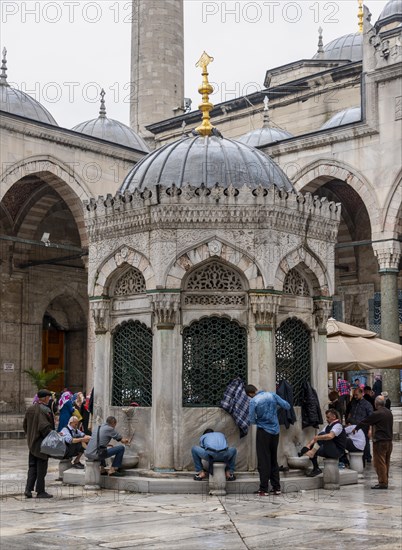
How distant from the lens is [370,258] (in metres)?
22.7

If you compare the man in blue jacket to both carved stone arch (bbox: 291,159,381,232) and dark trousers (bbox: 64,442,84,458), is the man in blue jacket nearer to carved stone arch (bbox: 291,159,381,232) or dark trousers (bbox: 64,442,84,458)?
dark trousers (bbox: 64,442,84,458)

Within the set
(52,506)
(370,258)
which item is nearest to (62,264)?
(370,258)

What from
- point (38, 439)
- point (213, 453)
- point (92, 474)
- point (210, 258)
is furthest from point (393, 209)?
point (38, 439)

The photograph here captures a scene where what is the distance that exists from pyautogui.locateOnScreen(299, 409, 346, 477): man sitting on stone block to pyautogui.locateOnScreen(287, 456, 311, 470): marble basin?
0.21ft

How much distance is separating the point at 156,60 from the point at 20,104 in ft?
28.1

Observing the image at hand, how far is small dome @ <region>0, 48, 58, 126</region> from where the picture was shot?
21609mm

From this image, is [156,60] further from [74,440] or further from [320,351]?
[74,440]

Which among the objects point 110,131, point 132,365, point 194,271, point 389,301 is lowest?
point 132,365

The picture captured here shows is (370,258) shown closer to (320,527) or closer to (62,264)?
(62,264)

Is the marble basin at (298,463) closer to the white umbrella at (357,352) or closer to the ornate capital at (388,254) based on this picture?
the white umbrella at (357,352)

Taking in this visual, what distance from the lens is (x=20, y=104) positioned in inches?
857

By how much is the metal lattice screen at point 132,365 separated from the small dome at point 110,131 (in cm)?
1501

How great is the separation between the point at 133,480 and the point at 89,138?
12.7 meters

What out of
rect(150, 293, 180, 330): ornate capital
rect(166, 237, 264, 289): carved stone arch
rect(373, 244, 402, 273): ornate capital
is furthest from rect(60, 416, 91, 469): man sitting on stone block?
rect(373, 244, 402, 273): ornate capital
